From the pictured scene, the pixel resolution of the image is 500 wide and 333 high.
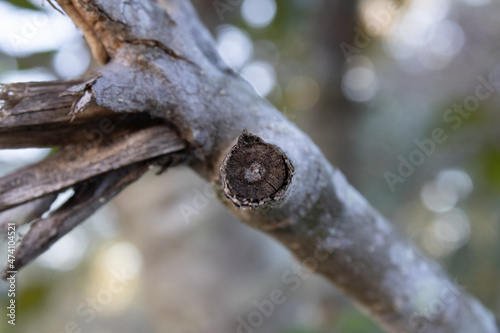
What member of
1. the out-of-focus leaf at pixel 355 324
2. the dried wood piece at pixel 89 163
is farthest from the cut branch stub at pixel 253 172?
the out-of-focus leaf at pixel 355 324

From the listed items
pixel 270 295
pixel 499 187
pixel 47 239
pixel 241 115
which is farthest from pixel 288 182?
pixel 499 187

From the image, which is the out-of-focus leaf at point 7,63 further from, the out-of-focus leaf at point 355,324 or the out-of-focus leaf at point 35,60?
the out-of-focus leaf at point 355,324

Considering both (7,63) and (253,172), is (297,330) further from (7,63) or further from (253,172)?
(7,63)

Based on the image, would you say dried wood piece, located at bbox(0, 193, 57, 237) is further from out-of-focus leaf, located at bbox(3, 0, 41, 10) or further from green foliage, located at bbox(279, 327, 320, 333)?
green foliage, located at bbox(279, 327, 320, 333)

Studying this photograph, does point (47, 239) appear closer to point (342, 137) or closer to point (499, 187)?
point (342, 137)

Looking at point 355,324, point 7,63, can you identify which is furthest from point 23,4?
point 355,324

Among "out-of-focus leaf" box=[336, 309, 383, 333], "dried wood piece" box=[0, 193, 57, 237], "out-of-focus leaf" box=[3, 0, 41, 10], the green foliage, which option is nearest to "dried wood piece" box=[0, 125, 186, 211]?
"dried wood piece" box=[0, 193, 57, 237]
